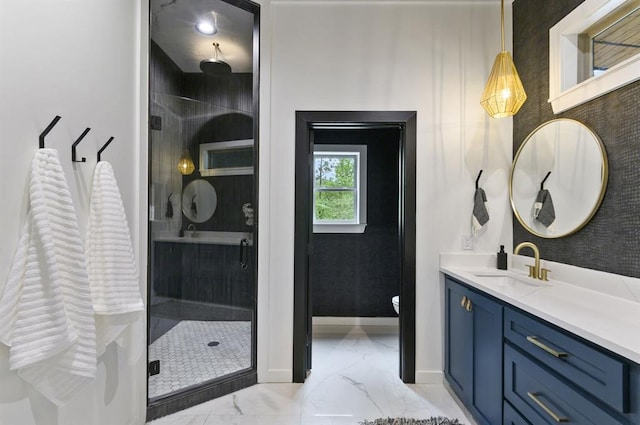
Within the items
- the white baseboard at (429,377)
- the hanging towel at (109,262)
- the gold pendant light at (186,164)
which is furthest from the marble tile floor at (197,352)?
the white baseboard at (429,377)

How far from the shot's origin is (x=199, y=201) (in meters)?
2.33

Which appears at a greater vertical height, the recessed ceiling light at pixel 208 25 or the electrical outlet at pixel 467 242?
the recessed ceiling light at pixel 208 25

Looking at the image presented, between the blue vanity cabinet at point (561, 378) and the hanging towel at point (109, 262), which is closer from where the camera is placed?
the blue vanity cabinet at point (561, 378)

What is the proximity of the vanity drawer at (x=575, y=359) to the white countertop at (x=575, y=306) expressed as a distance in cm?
5

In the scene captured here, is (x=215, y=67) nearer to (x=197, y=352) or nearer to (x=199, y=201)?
(x=199, y=201)

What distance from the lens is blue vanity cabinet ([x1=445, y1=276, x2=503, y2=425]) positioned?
1.67 m

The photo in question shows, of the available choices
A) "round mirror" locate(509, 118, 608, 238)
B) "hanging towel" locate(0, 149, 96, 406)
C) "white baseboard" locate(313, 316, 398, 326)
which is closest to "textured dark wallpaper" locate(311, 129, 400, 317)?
"white baseboard" locate(313, 316, 398, 326)

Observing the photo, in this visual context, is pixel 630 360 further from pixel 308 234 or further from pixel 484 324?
pixel 308 234

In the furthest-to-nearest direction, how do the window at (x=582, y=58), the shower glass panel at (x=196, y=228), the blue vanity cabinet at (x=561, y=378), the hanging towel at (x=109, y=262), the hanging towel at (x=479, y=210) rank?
the hanging towel at (x=479, y=210) → the shower glass panel at (x=196, y=228) → the window at (x=582, y=58) → the hanging towel at (x=109, y=262) → the blue vanity cabinet at (x=561, y=378)

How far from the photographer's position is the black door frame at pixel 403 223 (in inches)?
95.3

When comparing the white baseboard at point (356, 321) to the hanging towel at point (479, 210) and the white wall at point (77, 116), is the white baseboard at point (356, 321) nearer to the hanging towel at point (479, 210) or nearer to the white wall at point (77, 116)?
the hanging towel at point (479, 210)

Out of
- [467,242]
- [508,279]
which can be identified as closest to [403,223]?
[467,242]

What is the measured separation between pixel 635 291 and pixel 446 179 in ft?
4.10

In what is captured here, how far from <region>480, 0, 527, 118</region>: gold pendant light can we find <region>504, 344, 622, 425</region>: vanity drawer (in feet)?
4.67
